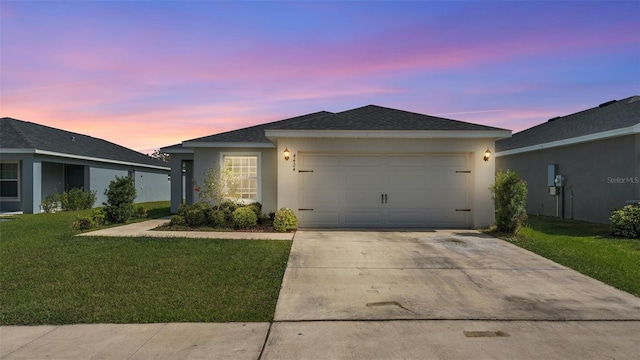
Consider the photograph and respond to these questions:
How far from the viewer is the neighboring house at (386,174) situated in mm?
11133

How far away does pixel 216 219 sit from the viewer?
37.3 ft

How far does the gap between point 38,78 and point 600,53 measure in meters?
19.8

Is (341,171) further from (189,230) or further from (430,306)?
(430,306)

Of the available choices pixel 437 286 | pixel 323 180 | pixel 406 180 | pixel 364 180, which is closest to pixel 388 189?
pixel 406 180

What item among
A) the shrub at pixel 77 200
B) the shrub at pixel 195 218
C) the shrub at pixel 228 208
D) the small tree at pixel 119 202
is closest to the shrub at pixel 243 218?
the shrub at pixel 228 208

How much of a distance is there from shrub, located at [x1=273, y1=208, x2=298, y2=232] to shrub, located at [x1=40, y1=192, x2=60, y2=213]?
1330cm

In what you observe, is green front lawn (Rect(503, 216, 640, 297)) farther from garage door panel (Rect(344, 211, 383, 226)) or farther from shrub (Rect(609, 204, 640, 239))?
garage door panel (Rect(344, 211, 383, 226))

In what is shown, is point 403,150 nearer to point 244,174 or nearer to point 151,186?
point 244,174

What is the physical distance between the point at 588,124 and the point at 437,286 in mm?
12820

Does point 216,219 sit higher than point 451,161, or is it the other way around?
point 451,161

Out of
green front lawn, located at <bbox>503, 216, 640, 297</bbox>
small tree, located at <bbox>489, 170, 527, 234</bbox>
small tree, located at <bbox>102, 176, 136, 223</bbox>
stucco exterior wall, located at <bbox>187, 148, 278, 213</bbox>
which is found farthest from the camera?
stucco exterior wall, located at <bbox>187, 148, 278, 213</bbox>

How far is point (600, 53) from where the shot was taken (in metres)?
12.5

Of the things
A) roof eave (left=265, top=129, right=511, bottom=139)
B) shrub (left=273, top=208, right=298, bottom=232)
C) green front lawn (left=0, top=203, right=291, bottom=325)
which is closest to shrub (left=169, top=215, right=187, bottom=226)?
green front lawn (left=0, top=203, right=291, bottom=325)

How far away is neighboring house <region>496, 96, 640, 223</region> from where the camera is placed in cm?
1145
